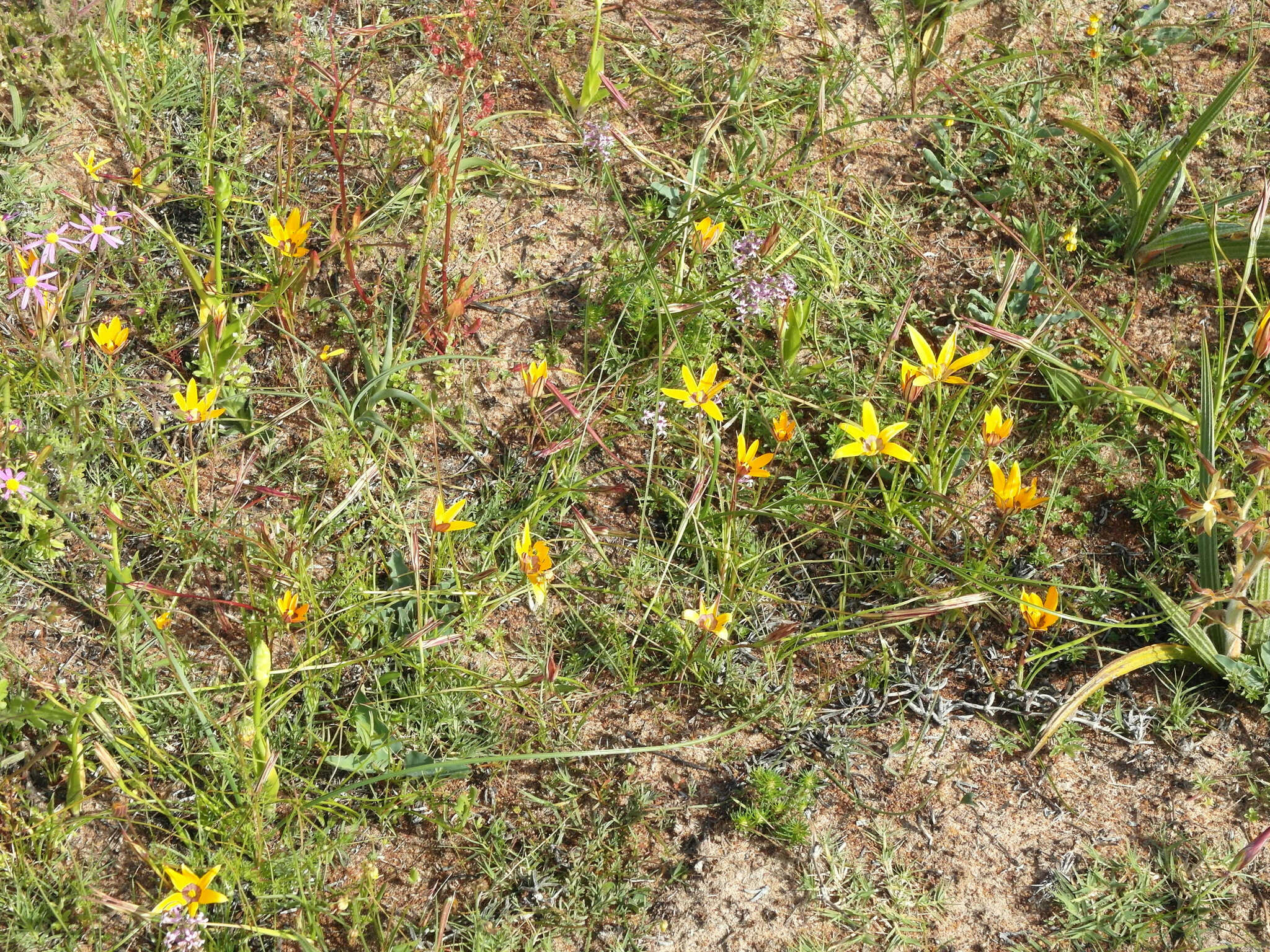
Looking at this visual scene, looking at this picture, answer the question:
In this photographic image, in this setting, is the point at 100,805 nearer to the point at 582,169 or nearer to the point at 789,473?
the point at 789,473

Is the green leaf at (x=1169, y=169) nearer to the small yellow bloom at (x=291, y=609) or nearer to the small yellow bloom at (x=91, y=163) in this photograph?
the small yellow bloom at (x=291, y=609)

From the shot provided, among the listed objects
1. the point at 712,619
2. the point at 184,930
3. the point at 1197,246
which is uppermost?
the point at 1197,246

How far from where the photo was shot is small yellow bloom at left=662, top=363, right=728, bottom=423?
232cm

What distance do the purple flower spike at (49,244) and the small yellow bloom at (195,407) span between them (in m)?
0.44

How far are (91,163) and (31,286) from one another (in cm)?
50

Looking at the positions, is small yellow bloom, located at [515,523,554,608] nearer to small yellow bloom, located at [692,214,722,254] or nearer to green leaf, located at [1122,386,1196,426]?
small yellow bloom, located at [692,214,722,254]

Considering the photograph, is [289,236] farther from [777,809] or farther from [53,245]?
[777,809]

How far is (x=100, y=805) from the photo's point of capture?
215cm

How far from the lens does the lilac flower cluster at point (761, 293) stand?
2660 mm

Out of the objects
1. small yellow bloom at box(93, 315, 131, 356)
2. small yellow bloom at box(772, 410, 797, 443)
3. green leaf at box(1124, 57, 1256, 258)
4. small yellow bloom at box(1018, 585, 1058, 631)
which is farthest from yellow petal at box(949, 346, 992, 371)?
small yellow bloom at box(93, 315, 131, 356)

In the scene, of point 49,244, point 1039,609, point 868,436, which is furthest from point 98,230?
point 1039,609

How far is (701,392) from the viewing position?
2.37 metres

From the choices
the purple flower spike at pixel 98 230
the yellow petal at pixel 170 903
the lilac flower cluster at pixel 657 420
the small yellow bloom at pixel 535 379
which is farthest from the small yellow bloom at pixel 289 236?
the yellow petal at pixel 170 903

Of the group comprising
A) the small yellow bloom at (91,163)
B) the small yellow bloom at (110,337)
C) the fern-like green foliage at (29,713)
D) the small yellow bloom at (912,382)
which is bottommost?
the fern-like green foliage at (29,713)
